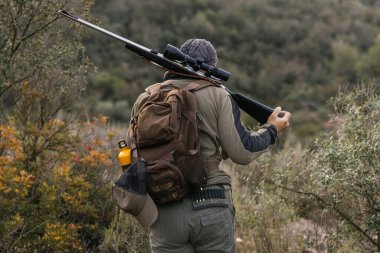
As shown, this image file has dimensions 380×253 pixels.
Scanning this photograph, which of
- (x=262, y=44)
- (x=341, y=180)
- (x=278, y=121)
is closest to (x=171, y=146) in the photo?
(x=278, y=121)

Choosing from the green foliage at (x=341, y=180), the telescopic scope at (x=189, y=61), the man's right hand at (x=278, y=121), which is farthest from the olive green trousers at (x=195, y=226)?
the green foliage at (x=341, y=180)

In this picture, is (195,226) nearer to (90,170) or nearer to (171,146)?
(171,146)

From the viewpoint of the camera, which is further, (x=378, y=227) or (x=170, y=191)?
(x=378, y=227)

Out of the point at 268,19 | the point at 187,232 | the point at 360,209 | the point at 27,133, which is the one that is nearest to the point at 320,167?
the point at 360,209

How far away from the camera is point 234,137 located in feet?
11.2

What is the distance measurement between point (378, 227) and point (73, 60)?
10.9 ft

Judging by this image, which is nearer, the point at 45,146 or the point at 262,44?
the point at 45,146

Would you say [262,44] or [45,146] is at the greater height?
[45,146]

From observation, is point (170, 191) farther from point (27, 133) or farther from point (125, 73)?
point (125, 73)

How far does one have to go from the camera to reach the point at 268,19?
39.6 metres

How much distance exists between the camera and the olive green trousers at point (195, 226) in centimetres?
334

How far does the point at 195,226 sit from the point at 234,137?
589 mm

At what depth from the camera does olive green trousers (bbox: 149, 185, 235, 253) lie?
11.0ft

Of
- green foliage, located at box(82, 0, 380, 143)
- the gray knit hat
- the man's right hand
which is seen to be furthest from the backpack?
green foliage, located at box(82, 0, 380, 143)
